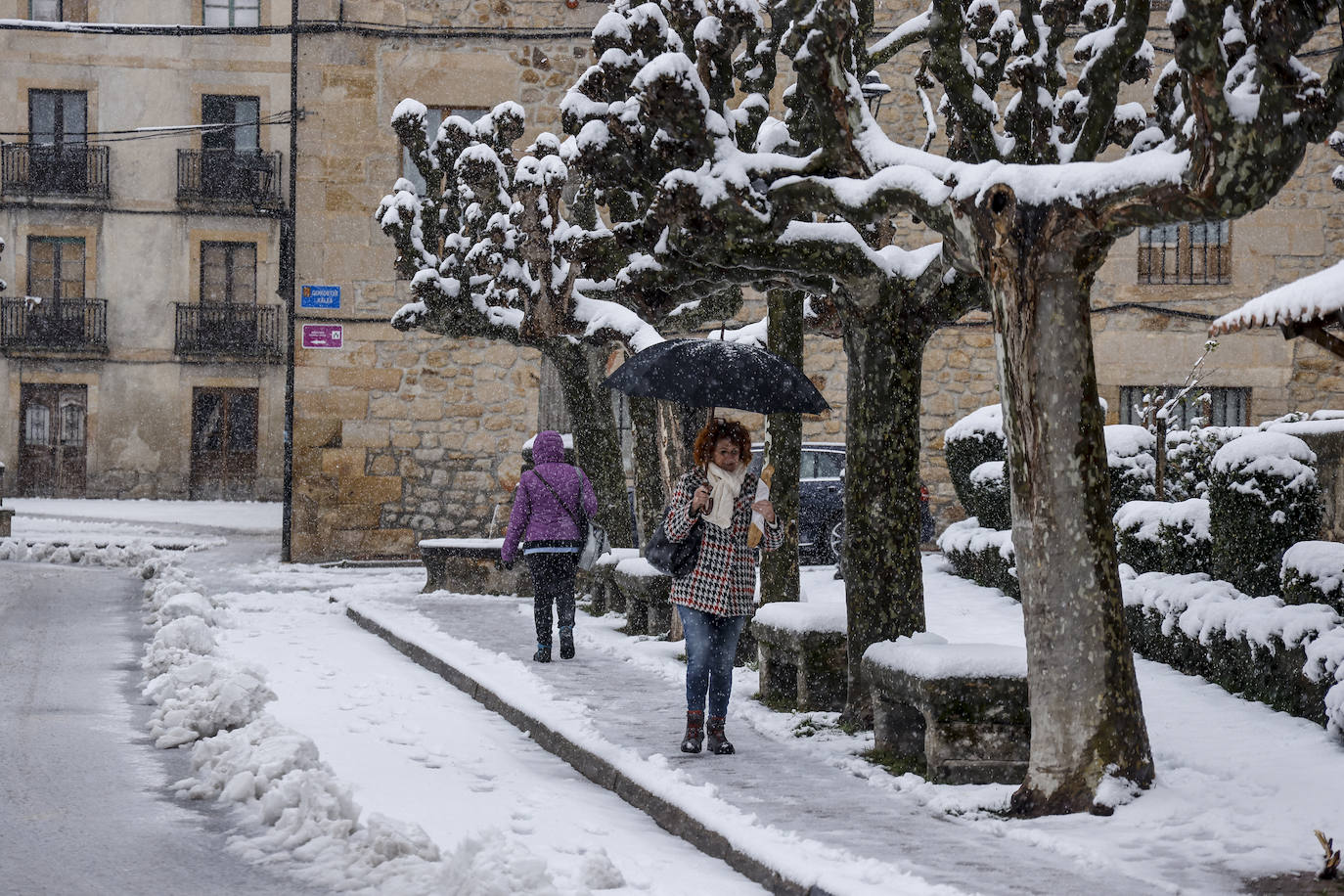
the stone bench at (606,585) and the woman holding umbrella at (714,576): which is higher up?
the woman holding umbrella at (714,576)

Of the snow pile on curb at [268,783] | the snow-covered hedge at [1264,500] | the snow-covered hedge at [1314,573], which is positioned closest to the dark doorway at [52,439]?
the snow pile on curb at [268,783]

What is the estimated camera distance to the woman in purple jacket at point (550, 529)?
10.5 meters

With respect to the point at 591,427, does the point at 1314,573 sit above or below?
below

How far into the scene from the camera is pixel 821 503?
18250 millimetres

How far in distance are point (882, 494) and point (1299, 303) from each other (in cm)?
212

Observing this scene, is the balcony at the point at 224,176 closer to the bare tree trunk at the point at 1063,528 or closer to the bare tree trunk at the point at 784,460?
the bare tree trunk at the point at 784,460

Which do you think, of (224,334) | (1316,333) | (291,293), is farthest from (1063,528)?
A: (224,334)

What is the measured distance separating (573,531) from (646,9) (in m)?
3.62

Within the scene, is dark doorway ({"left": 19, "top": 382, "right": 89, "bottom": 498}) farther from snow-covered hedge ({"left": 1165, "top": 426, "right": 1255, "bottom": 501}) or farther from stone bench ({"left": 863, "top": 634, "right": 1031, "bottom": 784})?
stone bench ({"left": 863, "top": 634, "right": 1031, "bottom": 784})

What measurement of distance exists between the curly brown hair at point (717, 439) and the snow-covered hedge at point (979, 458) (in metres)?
5.93

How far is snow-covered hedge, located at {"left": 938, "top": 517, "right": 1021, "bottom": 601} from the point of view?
1241 cm

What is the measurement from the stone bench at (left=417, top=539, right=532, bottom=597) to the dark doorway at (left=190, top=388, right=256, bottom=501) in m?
23.9

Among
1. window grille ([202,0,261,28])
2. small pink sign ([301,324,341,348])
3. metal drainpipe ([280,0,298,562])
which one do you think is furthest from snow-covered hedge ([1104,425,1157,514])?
window grille ([202,0,261,28])

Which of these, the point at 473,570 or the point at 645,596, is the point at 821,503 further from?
the point at 645,596
